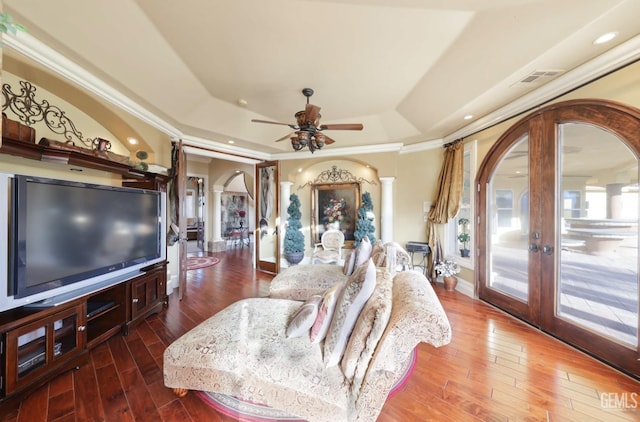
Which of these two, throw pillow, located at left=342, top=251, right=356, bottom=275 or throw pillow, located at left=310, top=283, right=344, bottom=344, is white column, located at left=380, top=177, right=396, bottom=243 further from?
throw pillow, located at left=310, top=283, right=344, bottom=344

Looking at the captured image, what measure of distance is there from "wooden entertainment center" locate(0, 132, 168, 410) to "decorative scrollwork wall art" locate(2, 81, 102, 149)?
481mm

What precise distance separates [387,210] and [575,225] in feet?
8.75

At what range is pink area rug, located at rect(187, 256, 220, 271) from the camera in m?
5.57

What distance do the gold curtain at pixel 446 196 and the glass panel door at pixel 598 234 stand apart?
1377 millimetres

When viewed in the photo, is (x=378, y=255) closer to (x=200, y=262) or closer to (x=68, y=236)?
(x=68, y=236)

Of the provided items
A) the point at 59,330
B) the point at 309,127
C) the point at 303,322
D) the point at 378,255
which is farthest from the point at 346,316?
the point at 59,330

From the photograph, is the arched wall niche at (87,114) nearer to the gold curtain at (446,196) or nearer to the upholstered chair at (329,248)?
the upholstered chair at (329,248)

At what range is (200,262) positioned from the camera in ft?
19.7

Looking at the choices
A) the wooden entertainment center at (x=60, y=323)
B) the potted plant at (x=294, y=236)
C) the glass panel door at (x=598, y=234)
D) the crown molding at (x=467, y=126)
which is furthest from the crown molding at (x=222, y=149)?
the glass panel door at (x=598, y=234)

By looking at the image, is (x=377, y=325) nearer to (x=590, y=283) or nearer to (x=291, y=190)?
(x=590, y=283)

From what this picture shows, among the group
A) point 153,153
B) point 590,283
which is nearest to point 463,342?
point 590,283

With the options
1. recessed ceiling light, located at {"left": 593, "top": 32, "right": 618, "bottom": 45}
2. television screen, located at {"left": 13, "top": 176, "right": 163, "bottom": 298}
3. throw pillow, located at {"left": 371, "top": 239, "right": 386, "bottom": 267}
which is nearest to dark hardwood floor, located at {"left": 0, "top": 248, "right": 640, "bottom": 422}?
television screen, located at {"left": 13, "top": 176, "right": 163, "bottom": 298}

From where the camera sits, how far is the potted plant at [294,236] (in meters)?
5.11

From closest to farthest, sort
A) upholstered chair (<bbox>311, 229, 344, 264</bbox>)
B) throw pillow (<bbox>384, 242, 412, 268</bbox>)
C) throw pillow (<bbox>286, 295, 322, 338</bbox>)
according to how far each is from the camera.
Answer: throw pillow (<bbox>286, 295, 322, 338</bbox>) → throw pillow (<bbox>384, 242, 412, 268</bbox>) → upholstered chair (<bbox>311, 229, 344, 264</bbox>)
